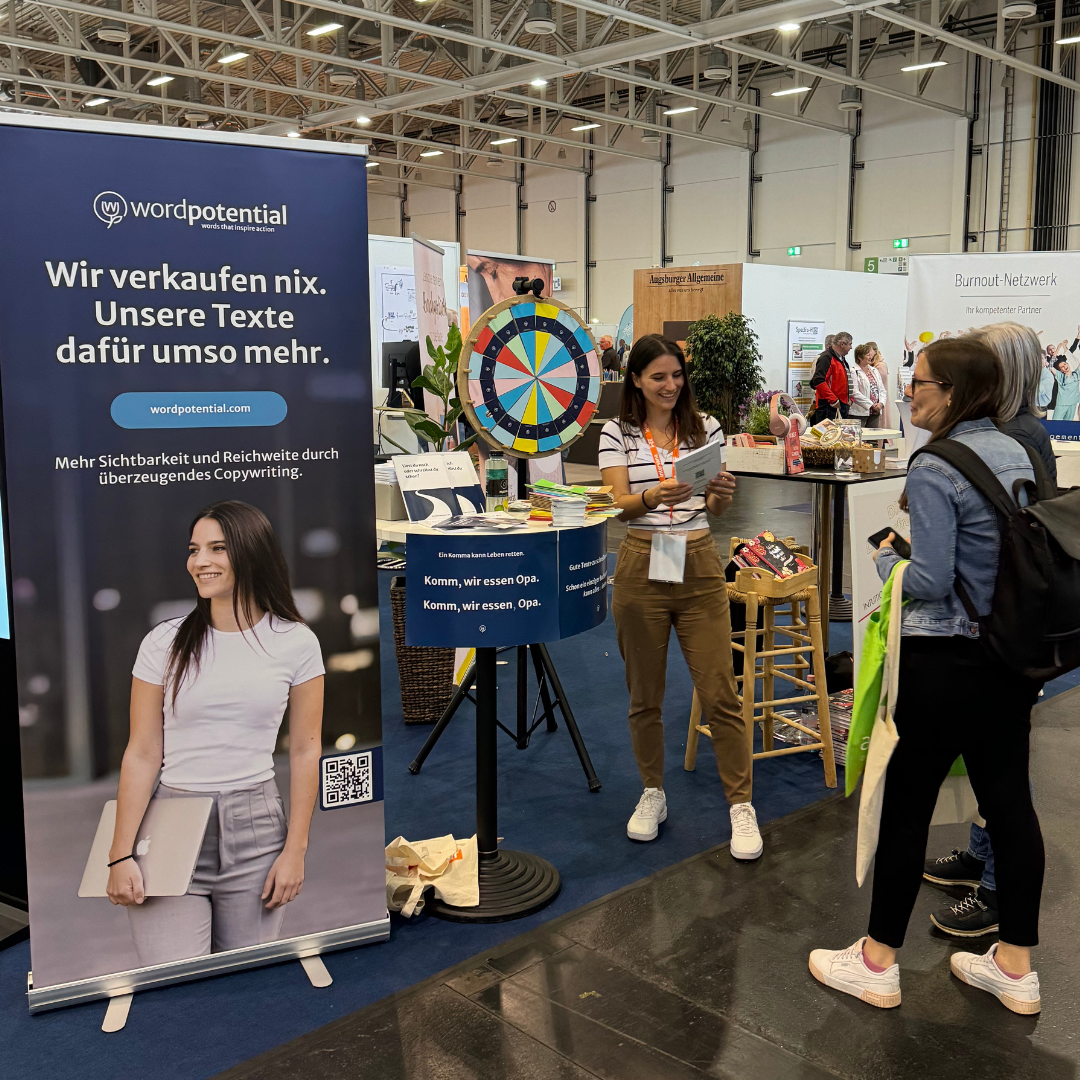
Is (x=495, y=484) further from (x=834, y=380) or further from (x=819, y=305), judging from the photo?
(x=819, y=305)

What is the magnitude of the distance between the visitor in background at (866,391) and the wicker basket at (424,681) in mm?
7179

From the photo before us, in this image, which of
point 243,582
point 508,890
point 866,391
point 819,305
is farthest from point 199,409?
point 819,305

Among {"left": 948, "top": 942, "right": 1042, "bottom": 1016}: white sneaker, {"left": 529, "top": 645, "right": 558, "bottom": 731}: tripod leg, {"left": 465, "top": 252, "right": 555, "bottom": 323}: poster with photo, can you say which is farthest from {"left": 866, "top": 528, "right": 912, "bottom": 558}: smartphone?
{"left": 465, "top": 252, "right": 555, "bottom": 323}: poster with photo

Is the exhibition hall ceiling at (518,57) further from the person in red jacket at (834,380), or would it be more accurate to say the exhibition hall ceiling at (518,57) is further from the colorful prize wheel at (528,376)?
Result: the colorful prize wheel at (528,376)

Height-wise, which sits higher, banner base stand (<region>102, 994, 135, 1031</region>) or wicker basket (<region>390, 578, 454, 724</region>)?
wicker basket (<region>390, 578, 454, 724</region>)

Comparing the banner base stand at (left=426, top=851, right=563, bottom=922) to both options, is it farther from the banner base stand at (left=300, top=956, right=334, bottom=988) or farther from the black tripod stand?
the black tripod stand

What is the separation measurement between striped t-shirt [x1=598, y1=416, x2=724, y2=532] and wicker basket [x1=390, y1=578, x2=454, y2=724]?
4.84 feet

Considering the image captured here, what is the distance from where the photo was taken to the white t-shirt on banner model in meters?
2.30

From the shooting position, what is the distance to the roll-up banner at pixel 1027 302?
5.73 metres

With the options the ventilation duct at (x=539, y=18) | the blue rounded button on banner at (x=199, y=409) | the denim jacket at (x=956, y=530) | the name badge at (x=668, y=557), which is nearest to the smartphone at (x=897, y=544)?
the denim jacket at (x=956, y=530)

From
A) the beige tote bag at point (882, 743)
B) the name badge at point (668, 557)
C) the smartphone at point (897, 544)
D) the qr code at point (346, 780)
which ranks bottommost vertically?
the qr code at point (346, 780)

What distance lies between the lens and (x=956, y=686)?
6.75ft

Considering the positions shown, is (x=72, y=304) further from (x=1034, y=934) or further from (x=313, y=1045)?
(x=1034, y=934)

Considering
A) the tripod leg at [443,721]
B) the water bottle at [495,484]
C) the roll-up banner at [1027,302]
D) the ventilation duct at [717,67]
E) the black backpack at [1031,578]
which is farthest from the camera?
the ventilation duct at [717,67]
